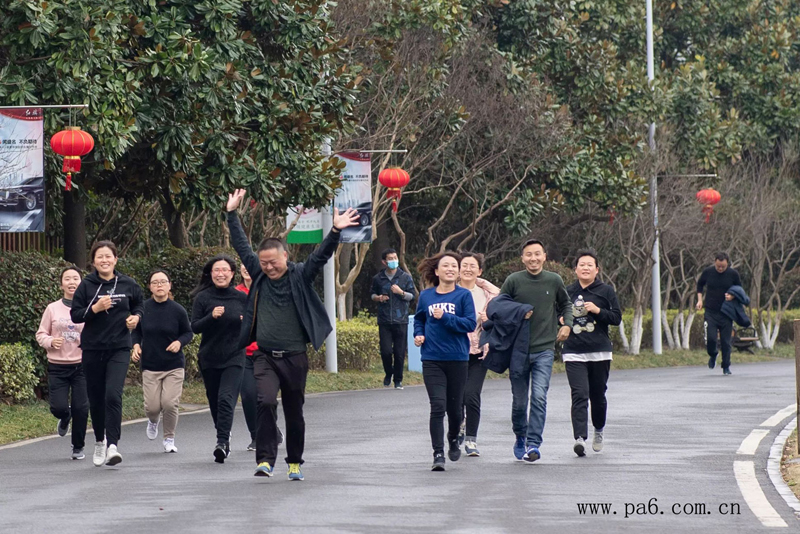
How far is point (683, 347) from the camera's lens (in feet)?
104

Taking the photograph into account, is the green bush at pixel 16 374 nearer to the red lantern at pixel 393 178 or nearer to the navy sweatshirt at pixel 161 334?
the navy sweatshirt at pixel 161 334

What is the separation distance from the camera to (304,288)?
32.2 feet

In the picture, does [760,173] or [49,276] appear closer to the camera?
[49,276]

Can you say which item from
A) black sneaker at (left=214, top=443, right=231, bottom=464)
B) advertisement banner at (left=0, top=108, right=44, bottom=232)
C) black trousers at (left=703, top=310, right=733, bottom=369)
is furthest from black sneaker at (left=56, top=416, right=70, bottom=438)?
black trousers at (left=703, top=310, right=733, bottom=369)

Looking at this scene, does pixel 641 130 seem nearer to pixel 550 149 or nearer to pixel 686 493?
pixel 550 149

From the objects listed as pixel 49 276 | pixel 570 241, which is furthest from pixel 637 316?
pixel 49 276

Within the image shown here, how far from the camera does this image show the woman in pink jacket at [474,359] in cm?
1149

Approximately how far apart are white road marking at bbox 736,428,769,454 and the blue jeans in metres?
1.84

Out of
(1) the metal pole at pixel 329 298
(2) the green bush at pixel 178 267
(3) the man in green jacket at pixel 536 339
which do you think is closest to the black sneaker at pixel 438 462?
(3) the man in green jacket at pixel 536 339

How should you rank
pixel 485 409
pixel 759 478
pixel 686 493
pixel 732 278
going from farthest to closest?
pixel 732 278, pixel 485 409, pixel 759 478, pixel 686 493

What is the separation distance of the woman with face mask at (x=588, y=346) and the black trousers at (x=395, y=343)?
781cm

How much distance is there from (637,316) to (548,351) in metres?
18.3

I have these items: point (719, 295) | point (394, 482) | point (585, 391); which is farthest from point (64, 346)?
point (719, 295)

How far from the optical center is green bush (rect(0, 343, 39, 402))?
14.7 m
